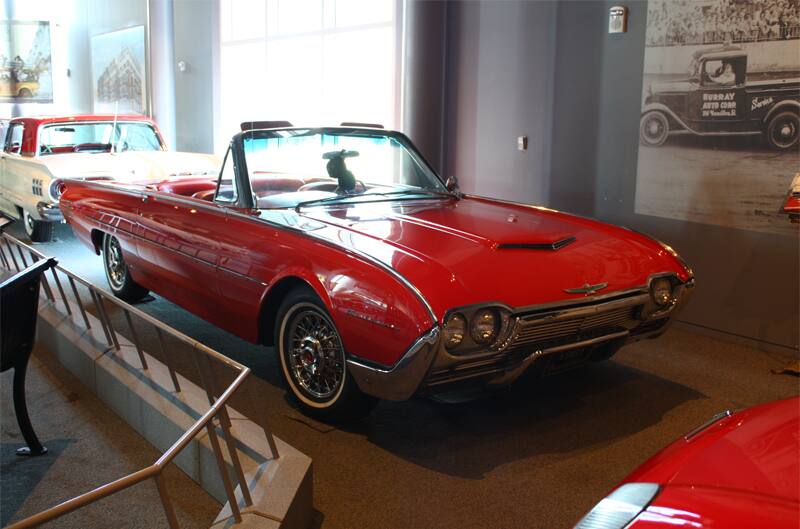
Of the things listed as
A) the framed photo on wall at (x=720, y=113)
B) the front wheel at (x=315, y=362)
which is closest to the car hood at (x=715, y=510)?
the front wheel at (x=315, y=362)

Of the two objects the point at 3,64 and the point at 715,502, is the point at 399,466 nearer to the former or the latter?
the point at 715,502

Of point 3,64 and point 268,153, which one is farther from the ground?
point 3,64

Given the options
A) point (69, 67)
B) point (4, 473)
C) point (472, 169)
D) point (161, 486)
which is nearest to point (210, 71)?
point (69, 67)

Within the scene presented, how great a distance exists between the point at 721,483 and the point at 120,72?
35.9 feet

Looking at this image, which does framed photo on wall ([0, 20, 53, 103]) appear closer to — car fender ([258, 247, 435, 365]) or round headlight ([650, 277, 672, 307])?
car fender ([258, 247, 435, 365])

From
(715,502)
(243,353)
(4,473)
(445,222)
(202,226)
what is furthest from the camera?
(243,353)

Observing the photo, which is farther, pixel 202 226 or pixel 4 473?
pixel 202 226

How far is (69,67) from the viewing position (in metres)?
10.5

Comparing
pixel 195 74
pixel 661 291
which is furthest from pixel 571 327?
pixel 195 74

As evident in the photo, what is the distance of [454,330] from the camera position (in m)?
2.98

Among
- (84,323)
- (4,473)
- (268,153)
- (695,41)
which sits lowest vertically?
(4,473)

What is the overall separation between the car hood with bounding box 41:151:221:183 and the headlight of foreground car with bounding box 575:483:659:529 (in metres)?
6.21

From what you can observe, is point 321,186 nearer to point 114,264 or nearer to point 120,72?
point 114,264

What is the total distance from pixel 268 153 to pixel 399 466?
76.7 inches
